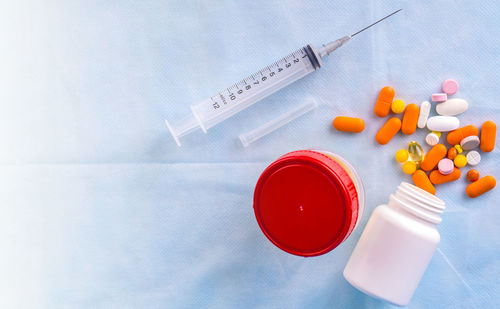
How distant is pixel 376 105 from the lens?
42.8 inches

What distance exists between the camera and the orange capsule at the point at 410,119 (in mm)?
1075

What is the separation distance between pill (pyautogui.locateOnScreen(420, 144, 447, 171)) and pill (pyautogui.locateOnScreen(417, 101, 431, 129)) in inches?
2.7

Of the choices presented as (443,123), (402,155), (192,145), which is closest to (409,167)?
(402,155)

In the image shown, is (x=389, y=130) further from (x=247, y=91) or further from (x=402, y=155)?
(x=247, y=91)

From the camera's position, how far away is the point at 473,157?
1.09 metres

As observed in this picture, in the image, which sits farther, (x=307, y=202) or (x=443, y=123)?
(x=443, y=123)

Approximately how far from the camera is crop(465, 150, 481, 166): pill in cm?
108

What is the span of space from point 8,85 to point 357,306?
1.17 meters

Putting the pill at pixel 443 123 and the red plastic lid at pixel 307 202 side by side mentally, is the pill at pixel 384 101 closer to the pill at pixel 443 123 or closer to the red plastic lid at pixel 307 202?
the pill at pixel 443 123

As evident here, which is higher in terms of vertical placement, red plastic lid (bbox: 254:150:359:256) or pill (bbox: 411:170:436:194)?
red plastic lid (bbox: 254:150:359:256)

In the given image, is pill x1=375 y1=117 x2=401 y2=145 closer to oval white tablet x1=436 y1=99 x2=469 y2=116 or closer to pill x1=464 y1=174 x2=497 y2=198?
oval white tablet x1=436 y1=99 x2=469 y2=116

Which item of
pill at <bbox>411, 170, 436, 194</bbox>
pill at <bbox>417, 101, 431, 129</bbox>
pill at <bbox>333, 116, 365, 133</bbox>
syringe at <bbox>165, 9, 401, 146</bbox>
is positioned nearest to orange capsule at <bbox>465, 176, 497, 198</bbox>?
pill at <bbox>411, 170, 436, 194</bbox>

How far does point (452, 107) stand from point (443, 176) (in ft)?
0.60

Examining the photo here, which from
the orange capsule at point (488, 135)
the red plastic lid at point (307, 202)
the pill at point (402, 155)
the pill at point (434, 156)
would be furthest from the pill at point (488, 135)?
the red plastic lid at point (307, 202)
